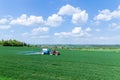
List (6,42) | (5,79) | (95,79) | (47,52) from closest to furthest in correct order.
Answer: (5,79) → (95,79) → (47,52) → (6,42)

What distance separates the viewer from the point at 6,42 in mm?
126375

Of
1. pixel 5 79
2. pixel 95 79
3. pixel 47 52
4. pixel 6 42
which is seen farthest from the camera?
pixel 6 42

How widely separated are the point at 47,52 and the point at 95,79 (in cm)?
3650

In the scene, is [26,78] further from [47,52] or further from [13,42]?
[13,42]

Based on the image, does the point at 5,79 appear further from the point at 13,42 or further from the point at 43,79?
the point at 13,42

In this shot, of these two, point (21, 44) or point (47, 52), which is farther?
point (21, 44)

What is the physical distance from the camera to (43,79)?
1766 centimetres

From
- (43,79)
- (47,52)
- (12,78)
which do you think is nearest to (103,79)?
(43,79)

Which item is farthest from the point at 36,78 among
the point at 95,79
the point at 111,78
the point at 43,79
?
the point at 111,78

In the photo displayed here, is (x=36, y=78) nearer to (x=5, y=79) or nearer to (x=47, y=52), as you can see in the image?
(x=5, y=79)

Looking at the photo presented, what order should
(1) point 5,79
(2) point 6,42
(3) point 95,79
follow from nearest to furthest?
(1) point 5,79 → (3) point 95,79 → (2) point 6,42

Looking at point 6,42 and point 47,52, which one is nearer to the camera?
point 47,52

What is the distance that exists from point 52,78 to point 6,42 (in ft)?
364

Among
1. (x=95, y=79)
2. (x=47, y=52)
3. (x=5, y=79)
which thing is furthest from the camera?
(x=47, y=52)
